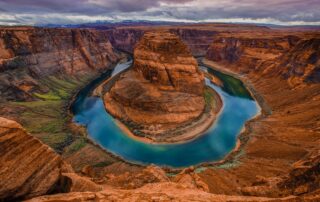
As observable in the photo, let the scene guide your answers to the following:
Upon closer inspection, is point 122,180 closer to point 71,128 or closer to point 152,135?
point 152,135

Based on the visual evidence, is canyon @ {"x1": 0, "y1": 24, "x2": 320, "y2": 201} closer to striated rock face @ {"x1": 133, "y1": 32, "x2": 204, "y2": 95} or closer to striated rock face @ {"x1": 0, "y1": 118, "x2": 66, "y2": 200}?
striated rock face @ {"x1": 0, "y1": 118, "x2": 66, "y2": 200}

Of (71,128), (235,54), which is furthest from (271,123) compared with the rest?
(235,54)

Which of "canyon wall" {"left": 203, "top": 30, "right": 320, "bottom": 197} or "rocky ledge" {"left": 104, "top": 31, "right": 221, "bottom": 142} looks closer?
"canyon wall" {"left": 203, "top": 30, "right": 320, "bottom": 197}

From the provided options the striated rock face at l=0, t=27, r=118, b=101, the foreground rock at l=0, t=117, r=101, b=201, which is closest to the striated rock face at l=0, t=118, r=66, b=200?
the foreground rock at l=0, t=117, r=101, b=201

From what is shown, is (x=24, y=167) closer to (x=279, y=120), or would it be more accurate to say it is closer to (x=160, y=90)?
(x=160, y=90)

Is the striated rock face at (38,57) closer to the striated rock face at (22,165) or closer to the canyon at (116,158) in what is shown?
the canyon at (116,158)

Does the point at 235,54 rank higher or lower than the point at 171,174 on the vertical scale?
higher

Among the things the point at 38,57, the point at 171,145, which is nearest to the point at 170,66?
the point at 171,145
